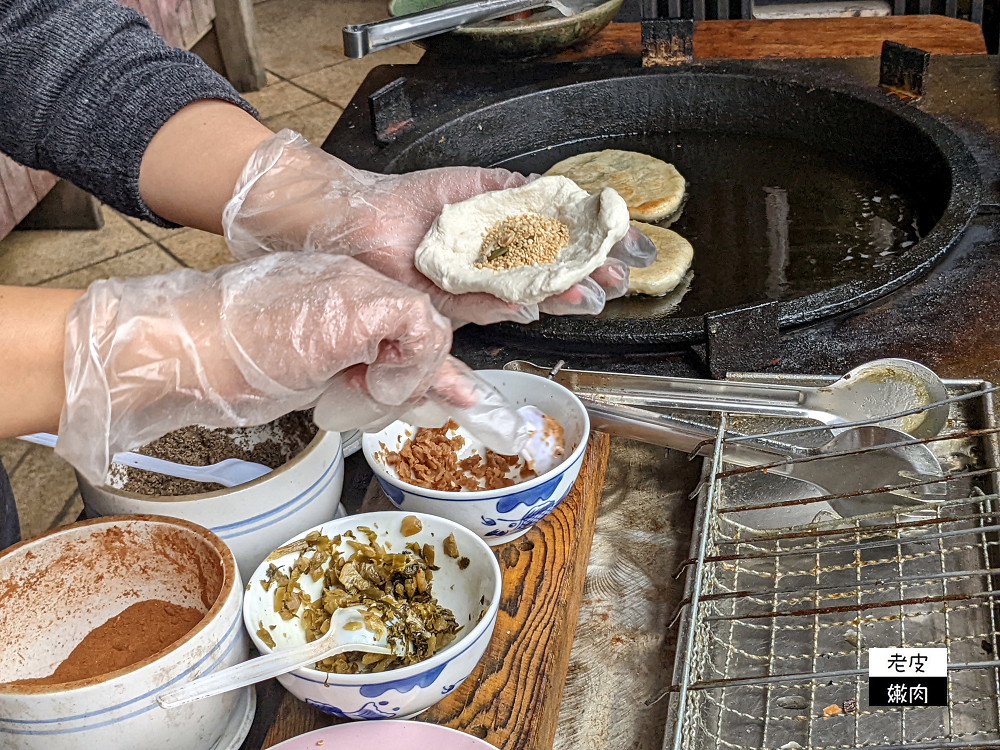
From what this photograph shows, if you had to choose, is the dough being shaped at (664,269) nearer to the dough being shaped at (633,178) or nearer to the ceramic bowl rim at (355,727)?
the dough being shaped at (633,178)

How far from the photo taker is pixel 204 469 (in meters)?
1.24

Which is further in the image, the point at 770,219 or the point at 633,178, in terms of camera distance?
the point at 633,178

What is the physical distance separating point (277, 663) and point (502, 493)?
35 cm

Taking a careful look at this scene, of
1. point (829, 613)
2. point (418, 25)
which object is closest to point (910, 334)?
point (829, 613)

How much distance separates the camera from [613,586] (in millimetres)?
1265

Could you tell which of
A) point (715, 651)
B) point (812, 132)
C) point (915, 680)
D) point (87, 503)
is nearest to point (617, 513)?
point (715, 651)

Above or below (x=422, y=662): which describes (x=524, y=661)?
below

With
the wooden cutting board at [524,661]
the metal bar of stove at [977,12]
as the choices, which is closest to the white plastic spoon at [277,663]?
the wooden cutting board at [524,661]

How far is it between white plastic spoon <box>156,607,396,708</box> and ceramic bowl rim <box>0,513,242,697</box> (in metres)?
0.05

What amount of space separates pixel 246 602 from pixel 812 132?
73.9 inches

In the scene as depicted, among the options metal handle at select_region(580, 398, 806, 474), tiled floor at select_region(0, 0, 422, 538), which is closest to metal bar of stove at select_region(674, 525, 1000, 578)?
metal handle at select_region(580, 398, 806, 474)

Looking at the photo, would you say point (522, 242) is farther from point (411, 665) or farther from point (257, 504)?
point (411, 665)

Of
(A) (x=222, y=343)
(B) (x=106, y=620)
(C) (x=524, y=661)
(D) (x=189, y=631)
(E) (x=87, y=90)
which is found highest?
(E) (x=87, y=90)

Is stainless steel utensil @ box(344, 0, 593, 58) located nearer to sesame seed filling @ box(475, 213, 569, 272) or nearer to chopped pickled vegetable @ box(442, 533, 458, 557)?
sesame seed filling @ box(475, 213, 569, 272)
